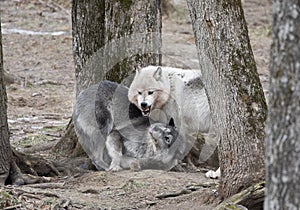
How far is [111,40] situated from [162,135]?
1.27 meters

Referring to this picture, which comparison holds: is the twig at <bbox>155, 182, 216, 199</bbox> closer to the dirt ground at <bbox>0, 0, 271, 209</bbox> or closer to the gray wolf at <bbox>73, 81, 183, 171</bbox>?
the dirt ground at <bbox>0, 0, 271, 209</bbox>

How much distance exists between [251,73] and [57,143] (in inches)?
145

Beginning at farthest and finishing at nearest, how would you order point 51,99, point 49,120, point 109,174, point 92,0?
point 51,99
point 49,120
point 92,0
point 109,174

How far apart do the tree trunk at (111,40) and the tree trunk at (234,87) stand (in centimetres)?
228

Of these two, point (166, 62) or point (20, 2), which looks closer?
point (166, 62)

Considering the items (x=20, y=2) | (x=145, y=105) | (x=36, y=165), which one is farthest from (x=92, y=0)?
(x=20, y=2)

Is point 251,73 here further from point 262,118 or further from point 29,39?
point 29,39

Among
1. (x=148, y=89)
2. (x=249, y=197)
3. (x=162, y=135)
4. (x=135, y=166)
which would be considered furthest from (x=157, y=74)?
(x=249, y=197)

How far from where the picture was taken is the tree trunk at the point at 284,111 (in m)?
3.35

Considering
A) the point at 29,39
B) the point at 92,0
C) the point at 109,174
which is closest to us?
the point at 109,174

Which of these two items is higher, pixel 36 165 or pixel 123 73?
pixel 123 73

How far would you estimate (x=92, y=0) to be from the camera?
809cm

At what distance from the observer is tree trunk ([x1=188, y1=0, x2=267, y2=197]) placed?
207 inches

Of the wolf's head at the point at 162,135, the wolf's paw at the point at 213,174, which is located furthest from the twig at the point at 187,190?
the wolf's head at the point at 162,135
